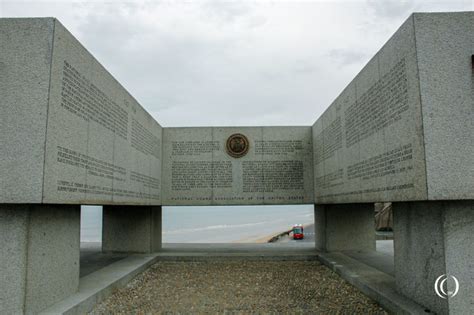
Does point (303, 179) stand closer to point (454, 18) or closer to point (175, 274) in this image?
point (175, 274)

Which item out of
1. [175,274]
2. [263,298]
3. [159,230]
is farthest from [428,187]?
[159,230]

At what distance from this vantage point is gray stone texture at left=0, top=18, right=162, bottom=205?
17.0ft

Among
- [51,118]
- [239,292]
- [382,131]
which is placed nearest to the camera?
[51,118]

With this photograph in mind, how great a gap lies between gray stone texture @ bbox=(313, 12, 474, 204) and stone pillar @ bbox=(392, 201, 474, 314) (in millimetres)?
400

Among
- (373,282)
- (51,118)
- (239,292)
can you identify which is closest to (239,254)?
(239,292)

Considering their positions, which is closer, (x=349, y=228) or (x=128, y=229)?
(x=349, y=228)

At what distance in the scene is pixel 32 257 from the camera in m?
5.39

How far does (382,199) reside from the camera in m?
6.44

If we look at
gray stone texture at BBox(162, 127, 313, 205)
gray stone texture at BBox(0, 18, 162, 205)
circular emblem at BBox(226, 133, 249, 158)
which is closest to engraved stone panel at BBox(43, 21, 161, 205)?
gray stone texture at BBox(0, 18, 162, 205)

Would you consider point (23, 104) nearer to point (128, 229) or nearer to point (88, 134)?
point (88, 134)

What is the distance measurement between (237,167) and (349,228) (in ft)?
14.8

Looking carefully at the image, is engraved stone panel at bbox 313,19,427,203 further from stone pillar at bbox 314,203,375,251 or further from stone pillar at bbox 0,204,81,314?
stone pillar at bbox 0,204,81,314

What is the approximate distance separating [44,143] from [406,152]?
5356mm

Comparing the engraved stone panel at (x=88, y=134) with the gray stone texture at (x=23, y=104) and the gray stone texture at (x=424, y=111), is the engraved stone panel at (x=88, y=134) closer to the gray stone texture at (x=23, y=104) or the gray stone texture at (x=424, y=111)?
the gray stone texture at (x=23, y=104)
